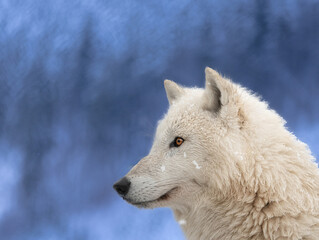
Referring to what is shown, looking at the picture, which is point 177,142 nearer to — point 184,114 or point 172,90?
point 184,114

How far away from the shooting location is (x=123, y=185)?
15.3 feet

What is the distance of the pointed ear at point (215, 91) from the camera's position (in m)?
4.51

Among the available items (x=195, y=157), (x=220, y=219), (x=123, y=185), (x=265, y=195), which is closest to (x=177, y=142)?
(x=195, y=157)

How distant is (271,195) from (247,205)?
0.33m

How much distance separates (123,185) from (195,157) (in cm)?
109

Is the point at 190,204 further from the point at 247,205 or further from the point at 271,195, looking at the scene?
the point at 271,195

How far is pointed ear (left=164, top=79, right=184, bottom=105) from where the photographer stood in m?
6.00

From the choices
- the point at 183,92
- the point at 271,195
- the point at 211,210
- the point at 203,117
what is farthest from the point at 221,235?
the point at 183,92

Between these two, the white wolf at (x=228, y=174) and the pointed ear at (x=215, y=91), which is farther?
the pointed ear at (x=215, y=91)

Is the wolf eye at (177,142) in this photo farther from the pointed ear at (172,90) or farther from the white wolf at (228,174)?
the pointed ear at (172,90)

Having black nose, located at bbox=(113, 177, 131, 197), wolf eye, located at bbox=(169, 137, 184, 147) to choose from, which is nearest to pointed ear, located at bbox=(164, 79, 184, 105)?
wolf eye, located at bbox=(169, 137, 184, 147)

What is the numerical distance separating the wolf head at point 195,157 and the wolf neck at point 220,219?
0.67 feet

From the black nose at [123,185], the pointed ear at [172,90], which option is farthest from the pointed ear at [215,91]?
the black nose at [123,185]

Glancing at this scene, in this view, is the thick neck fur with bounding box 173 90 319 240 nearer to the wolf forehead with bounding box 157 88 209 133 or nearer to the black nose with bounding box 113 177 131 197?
the wolf forehead with bounding box 157 88 209 133
